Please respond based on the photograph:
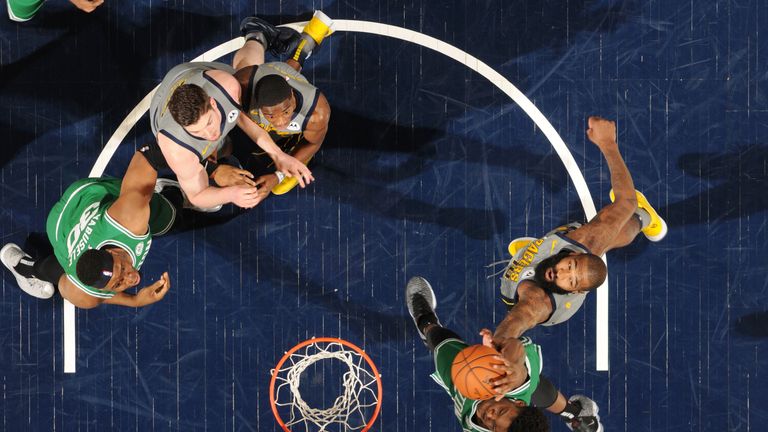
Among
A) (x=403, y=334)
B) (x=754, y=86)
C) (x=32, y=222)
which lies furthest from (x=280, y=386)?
(x=754, y=86)

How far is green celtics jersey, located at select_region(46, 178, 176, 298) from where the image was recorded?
17.9 feet

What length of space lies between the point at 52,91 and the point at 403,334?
14.5 ft

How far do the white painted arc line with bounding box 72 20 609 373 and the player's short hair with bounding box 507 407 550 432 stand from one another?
7.62 ft

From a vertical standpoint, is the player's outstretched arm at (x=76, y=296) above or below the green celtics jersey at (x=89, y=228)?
below

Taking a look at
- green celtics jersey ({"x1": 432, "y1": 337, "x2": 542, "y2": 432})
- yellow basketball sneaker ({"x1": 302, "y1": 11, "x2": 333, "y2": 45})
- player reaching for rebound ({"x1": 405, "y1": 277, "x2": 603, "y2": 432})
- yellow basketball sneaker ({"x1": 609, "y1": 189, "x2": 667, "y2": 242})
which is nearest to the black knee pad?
player reaching for rebound ({"x1": 405, "y1": 277, "x2": 603, "y2": 432})

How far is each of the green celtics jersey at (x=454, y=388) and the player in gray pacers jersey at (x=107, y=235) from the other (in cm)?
240

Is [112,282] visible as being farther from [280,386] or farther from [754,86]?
[754,86]

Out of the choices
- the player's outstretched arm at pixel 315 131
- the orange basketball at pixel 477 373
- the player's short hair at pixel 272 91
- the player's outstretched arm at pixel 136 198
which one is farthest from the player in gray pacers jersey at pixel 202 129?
the orange basketball at pixel 477 373

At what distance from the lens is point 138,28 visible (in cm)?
681

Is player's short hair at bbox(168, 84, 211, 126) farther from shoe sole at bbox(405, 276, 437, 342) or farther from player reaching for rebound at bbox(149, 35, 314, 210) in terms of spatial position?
shoe sole at bbox(405, 276, 437, 342)

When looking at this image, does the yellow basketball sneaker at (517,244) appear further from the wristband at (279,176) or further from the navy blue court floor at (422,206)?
the wristband at (279,176)

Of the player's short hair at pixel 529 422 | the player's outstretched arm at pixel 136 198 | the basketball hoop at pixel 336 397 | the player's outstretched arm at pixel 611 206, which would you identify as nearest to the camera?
the player's short hair at pixel 529 422

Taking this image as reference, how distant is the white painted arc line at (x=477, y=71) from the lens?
6781 mm

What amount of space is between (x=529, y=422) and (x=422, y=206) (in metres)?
2.73
